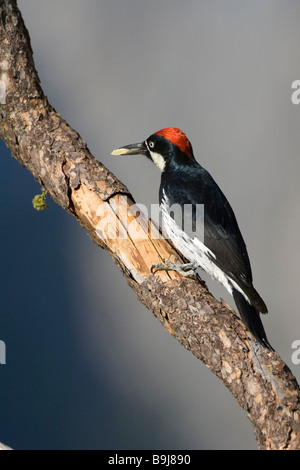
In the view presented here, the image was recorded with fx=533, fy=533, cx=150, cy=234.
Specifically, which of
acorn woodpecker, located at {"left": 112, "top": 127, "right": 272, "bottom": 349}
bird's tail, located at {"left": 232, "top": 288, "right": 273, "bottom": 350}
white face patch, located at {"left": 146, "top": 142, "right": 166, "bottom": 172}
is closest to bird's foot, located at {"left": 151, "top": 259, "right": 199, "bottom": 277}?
acorn woodpecker, located at {"left": 112, "top": 127, "right": 272, "bottom": 349}

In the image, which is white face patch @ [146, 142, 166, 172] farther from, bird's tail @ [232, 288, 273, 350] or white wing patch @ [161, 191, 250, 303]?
bird's tail @ [232, 288, 273, 350]

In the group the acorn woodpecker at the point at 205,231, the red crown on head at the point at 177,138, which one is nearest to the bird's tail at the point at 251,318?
the acorn woodpecker at the point at 205,231

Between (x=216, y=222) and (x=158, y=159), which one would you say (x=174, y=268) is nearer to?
(x=216, y=222)

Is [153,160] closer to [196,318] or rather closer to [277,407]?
[196,318]

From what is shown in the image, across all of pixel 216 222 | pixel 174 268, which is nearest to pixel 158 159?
pixel 216 222

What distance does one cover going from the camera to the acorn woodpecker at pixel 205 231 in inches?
55.2

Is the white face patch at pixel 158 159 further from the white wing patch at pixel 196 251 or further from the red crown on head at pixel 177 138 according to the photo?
the white wing patch at pixel 196 251

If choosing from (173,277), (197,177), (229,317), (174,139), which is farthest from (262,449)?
(174,139)

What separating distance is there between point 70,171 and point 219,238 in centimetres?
45

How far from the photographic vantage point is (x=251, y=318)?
1304 millimetres

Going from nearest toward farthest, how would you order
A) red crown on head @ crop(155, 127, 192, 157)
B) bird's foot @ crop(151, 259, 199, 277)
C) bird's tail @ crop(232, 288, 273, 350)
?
bird's tail @ crop(232, 288, 273, 350)
bird's foot @ crop(151, 259, 199, 277)
red crown on head @ crop(155, 127, 192, 157)

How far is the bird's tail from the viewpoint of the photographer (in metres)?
1.25

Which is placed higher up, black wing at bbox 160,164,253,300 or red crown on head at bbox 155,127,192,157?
red crown on head at bbox 155,127,192,157

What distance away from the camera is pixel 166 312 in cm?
131
